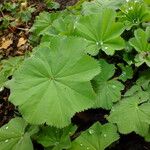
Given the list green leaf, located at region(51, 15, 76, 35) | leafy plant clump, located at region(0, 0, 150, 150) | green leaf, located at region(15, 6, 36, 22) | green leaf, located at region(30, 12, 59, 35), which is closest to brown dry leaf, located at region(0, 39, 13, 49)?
green leaf, located at region(15, 6, 36, 22)

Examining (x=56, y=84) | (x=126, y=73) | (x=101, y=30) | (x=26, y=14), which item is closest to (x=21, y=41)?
(x=26, y=14)

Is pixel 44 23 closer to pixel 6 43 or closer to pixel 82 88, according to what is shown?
pixel 6 43

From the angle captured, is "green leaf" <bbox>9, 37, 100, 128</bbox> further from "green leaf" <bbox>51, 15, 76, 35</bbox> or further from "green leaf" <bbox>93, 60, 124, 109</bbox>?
"green leaf" <bbox>51, 15, 76, 35</bbox>

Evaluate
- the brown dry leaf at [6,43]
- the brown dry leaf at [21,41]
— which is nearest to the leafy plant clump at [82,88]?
the brown dry leaf at [21,41]

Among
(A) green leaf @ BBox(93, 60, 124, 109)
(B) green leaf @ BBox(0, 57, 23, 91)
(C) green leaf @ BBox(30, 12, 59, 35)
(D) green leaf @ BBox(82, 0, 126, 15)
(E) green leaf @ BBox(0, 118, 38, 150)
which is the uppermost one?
(D) green leaf @ BBox(82, 0, 126, 15)

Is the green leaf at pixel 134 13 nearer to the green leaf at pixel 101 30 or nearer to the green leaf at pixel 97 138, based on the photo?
the green leaf at pixel 101 30

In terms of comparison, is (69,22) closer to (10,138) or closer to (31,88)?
(31,88)

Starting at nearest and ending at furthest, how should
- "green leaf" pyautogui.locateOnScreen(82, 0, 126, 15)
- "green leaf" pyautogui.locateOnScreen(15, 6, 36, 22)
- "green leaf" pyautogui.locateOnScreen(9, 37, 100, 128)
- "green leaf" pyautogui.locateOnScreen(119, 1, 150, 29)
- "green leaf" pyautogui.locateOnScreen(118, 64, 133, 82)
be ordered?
"green leaf" pyautogui.locateOnScreen(9, 37, 100, 128)
"green leaf" pyautogui.locateOnScreen(118, 64, 133, 82)
"green leaf" pyautogui.locateOnScreen(119, 1, 150, 29)
"green leaf" pyautogui.locateOnScreen(82, 0, 126, 15)
"green leaf" pyautogui.locateOnScreen(15, 6, 36, 22)
